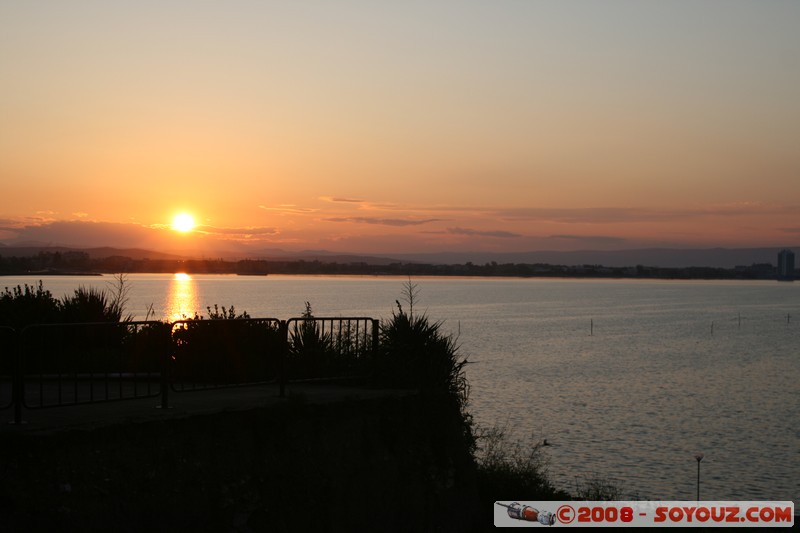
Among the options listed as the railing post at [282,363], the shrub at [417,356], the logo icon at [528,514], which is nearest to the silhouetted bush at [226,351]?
the railing post at [282,363]

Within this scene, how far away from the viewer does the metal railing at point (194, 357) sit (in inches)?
487

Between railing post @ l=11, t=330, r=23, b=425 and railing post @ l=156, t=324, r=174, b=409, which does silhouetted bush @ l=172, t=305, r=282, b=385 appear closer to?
railing post @ l=156, t=324, r=174, b=409

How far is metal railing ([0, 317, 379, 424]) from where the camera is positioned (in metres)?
12.4

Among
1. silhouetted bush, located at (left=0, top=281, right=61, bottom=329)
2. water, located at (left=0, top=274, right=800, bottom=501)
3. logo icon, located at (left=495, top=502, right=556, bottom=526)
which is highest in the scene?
silhouetted bush, located at (left=0, top=281, right=61, bottom=329)

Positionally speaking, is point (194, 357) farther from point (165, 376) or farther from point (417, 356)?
point (417, 356)

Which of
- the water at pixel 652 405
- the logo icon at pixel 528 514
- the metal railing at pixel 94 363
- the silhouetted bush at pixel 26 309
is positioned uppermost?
the silhouetted bush at pixel 26 309

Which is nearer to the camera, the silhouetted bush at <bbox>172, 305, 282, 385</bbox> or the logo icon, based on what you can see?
the silhouetted bush at <bbox>172, 305, 282, 385</bbox>

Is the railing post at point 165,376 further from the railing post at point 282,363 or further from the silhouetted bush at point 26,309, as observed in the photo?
the silhouetted bush at point 26,309

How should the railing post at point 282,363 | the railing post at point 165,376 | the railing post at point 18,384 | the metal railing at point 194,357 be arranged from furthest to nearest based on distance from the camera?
the metal railing at point 194,357, the railing post at point 282,363, the railing post at point 165,376, the railing post at point 18,384

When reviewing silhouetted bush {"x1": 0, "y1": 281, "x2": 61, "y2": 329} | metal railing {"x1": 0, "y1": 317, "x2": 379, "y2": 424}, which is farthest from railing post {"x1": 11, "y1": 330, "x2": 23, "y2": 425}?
silhouetted bush {"x1": 0, "y1": 281, "x2": 61, "y2": 329}

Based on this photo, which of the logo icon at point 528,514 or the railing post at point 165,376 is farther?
the logo icon at point 528,514

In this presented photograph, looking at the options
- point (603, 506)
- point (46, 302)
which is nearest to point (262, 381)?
point (46, 302)

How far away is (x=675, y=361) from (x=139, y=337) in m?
61.0

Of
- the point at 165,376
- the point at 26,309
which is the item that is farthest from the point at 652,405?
the point at 165,376
